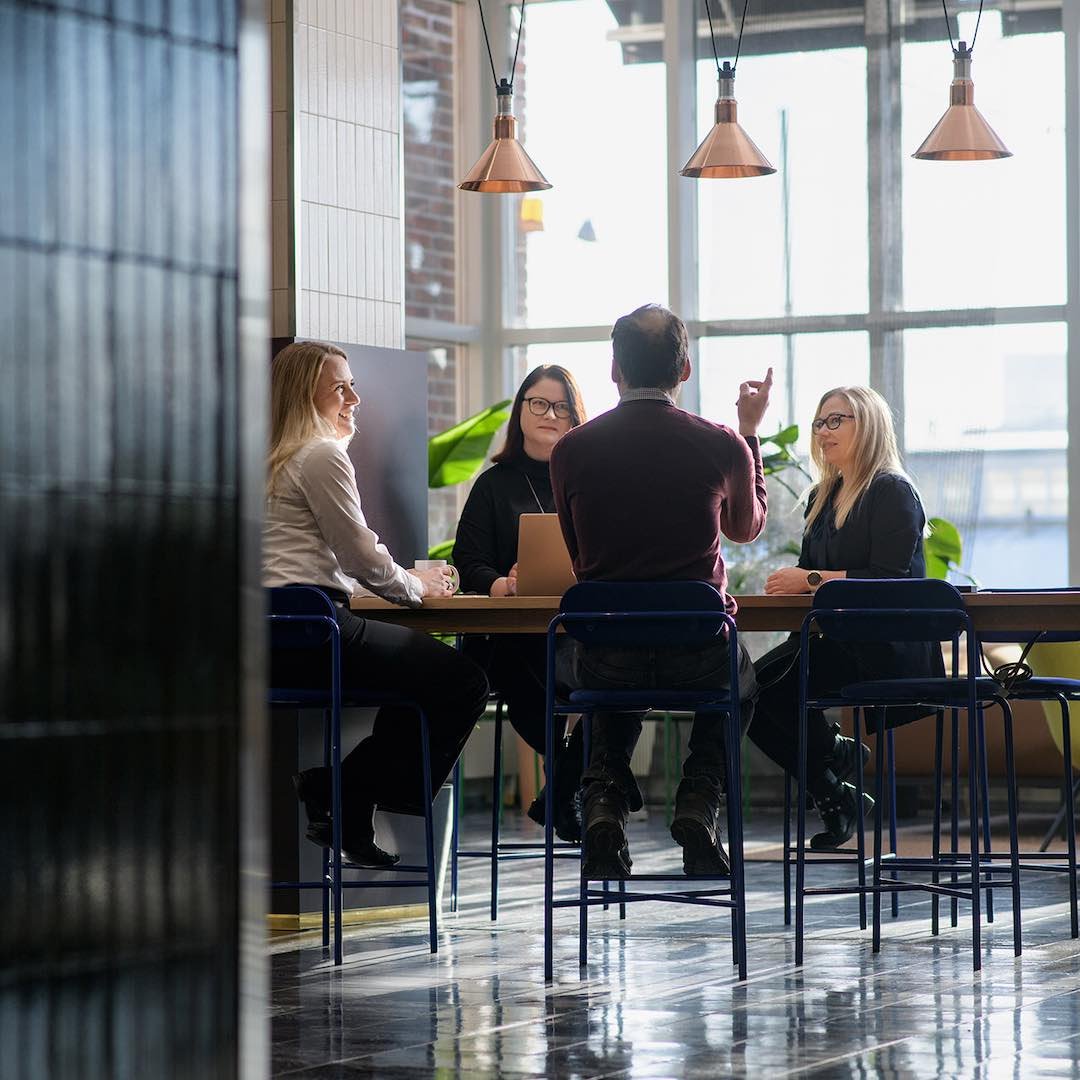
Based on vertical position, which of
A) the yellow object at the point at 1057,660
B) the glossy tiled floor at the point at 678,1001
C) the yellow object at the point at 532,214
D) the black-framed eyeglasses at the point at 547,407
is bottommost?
the glossy tiled floor at the point at 678,1001

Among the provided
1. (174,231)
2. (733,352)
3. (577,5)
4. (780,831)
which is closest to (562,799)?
(780,831)

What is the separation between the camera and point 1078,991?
12.5 ft

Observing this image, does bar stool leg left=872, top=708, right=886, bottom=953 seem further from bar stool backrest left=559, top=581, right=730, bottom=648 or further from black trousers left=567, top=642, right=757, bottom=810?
bar stool backrest left=559, top=581, right=730, bottom=648

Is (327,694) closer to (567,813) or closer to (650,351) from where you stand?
(567,813)

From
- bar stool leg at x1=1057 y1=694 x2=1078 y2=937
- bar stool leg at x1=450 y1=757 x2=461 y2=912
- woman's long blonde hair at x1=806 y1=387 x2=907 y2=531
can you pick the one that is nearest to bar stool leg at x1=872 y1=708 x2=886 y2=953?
bar stool leg at x1=1057 y1=694 x2=1078 y2=937

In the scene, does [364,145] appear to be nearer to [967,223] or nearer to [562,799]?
[562,799]

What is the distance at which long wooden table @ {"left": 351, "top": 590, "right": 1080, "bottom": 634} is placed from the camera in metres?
4.13

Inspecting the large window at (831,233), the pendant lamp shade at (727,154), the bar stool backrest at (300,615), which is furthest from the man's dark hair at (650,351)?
the large window at (831,233)

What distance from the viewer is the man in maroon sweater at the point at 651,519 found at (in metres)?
4.15

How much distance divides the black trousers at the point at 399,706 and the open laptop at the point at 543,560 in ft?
0.82

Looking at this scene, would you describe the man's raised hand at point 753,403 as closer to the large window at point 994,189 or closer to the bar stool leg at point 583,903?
the bar stool leg at point 583,903

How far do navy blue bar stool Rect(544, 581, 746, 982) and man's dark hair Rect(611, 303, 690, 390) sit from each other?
57 centimetres

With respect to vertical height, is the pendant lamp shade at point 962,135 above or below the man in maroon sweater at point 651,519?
above

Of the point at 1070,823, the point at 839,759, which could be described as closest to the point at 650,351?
the point at 839,759
